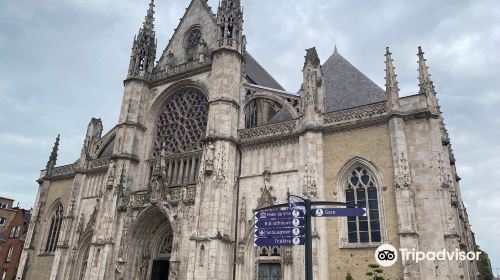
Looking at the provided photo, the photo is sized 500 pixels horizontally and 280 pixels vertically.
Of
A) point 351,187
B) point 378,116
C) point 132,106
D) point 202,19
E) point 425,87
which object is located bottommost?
point 351,187

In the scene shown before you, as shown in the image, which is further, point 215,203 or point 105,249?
point 105,249

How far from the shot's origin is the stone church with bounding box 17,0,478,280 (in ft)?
47.4

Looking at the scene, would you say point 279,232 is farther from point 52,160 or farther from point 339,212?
point 52,160

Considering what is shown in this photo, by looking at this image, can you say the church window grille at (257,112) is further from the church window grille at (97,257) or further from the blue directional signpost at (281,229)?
the blue directional signpost at (281,229)

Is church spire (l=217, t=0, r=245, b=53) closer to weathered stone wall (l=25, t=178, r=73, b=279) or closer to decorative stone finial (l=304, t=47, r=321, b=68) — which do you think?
Result: decorative stone finial (l=304, t=47, r=321, b=68)

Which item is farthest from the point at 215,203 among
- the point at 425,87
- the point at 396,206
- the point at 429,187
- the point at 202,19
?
the point at 202,19

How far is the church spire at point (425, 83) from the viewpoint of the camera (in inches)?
596

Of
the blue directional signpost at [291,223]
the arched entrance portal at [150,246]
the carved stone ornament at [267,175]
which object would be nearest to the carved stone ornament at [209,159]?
the carved stone ornament at [267,175]

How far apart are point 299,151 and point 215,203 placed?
4.19 m

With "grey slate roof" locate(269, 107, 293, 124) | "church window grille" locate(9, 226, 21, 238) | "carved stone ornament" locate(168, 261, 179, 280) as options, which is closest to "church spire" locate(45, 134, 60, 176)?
"church window grille" locate(9, 226, 21, 238)

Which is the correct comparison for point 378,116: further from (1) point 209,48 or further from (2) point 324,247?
(1) point 209,48

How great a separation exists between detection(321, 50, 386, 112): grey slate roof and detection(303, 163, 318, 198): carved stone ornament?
11.2ft

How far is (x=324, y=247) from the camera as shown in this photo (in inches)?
587

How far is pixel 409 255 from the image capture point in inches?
520
